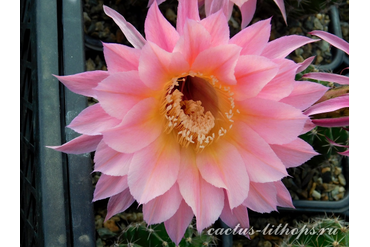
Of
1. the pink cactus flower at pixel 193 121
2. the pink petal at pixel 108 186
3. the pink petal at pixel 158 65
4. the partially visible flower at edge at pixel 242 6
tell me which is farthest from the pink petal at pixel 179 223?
the partially visible flower at edge at pixel 242 6

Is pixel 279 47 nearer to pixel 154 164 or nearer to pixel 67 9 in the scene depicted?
pixel 154 164

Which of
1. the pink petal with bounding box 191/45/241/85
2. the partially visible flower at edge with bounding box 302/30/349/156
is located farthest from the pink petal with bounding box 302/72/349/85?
the pink petal with bounding box 191/45/241/85

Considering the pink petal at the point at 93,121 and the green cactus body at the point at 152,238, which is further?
the green cactus body at the point at 152,238

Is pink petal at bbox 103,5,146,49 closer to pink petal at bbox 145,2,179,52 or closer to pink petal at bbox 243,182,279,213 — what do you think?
pink petal at bbox 145,2,179,52

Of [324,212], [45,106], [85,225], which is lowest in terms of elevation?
[324,212]

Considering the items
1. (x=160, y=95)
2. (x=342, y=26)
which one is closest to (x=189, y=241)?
(x=160, y=95)

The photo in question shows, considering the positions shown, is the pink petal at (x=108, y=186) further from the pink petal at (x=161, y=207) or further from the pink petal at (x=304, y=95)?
the pink petal at (x=304, y=95)
